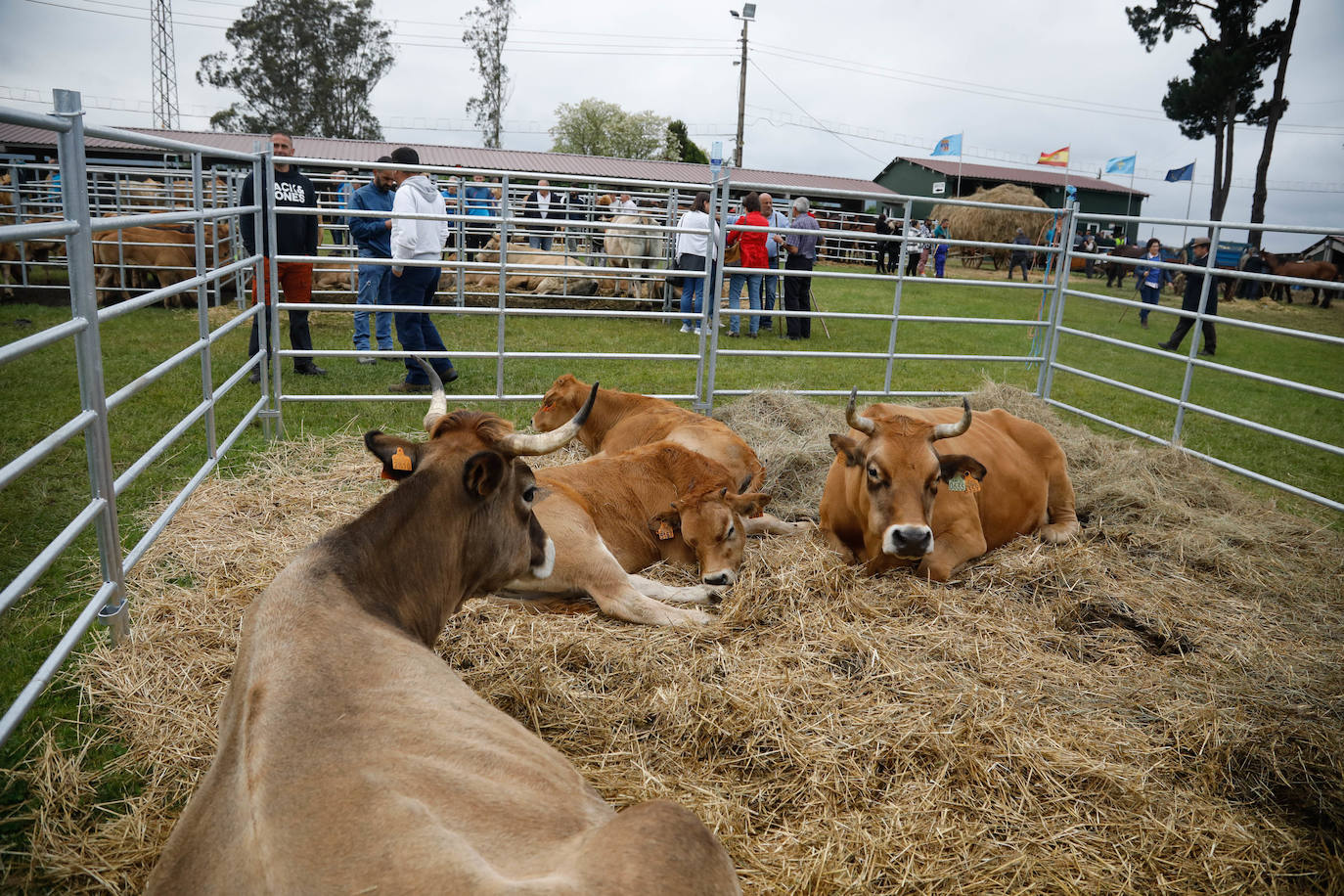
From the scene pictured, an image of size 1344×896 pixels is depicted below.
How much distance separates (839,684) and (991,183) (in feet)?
166

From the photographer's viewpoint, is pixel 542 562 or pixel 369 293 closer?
pixel 542 562

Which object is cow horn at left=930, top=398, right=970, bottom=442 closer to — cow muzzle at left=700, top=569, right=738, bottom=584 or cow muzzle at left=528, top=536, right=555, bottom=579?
cow muzzle at left=700, top=569, right=738, bottom=584

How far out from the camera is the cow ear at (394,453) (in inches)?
132

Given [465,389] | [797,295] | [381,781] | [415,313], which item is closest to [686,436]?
[415,313]

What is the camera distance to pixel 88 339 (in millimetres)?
3551

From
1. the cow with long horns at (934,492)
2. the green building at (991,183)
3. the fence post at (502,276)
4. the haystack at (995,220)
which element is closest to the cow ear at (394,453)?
the cow with long horns at (934,492)

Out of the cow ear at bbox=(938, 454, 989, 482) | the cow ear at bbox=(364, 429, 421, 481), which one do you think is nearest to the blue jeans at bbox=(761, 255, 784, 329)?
the cow ear at bbox=(938, 454, 989, 482)

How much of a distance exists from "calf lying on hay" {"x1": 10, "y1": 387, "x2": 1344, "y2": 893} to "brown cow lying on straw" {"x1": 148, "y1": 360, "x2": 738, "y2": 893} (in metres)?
0.72

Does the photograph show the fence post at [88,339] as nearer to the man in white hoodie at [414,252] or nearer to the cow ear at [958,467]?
the cow ear at [958,467]

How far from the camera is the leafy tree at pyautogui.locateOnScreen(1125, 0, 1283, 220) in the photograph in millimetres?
30812

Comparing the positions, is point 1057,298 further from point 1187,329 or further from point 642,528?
point 1187,329

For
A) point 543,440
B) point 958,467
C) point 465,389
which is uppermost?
point 543,440

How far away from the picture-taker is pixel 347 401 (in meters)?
8.33

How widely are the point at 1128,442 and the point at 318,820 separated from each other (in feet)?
26.1
